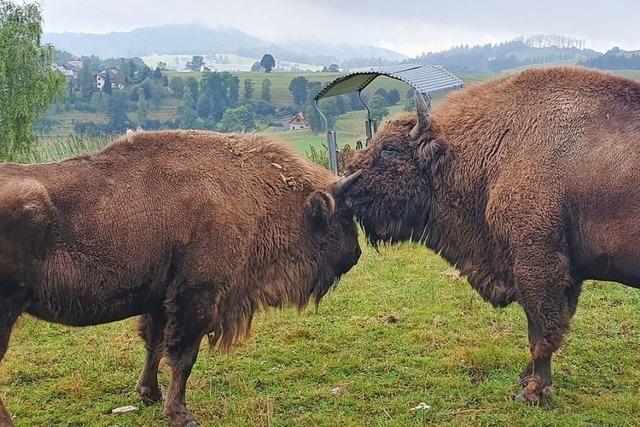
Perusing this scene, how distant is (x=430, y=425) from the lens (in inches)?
180

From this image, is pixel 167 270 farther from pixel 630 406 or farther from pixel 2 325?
pixel 630 406

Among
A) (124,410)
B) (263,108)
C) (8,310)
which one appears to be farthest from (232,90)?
(8,310)

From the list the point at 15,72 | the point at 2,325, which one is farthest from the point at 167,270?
the point at 15,72

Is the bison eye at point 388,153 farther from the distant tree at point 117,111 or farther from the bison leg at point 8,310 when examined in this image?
the distant tree at point 117,111

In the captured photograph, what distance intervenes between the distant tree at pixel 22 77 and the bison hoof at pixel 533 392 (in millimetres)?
25533

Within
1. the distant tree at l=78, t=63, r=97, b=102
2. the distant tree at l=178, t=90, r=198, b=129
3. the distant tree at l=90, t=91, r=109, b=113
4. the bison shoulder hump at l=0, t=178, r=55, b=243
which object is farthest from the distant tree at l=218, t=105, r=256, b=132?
the bison shoulder hump at l=0, t=178, r=55, b=243

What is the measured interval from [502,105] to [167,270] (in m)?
2.80

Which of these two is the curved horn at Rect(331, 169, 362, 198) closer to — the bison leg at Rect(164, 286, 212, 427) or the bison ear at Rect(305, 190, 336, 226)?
the bison ear at Rect(305, 190, 336, 226)

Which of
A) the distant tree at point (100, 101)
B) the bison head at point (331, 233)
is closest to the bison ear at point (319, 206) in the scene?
the bison head at point (331, 233)

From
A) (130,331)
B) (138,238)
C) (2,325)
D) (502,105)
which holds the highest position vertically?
(502,105)

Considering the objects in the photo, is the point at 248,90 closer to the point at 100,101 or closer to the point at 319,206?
the point at 100,101

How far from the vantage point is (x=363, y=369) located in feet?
18.1

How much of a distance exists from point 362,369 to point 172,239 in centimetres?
206

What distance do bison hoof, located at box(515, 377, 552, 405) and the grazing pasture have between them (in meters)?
0.06
